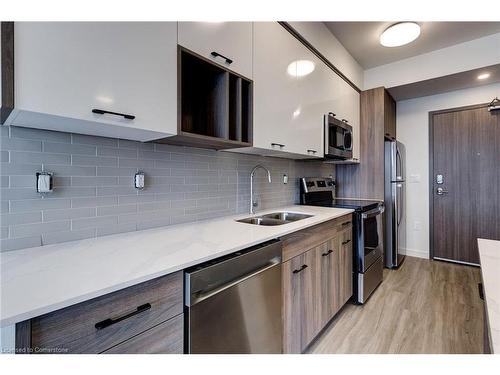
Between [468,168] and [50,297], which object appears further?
[468,168]

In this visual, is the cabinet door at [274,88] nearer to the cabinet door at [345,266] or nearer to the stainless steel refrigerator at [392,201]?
the cabinet door at [345,266]

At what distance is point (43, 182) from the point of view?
1.02 metres

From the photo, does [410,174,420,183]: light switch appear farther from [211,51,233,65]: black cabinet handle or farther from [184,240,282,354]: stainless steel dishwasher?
[211,51,233,65]: black cabinet handle

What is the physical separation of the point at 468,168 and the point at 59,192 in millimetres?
4274

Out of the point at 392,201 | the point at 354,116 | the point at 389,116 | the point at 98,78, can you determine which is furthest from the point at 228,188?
the point at 389,116

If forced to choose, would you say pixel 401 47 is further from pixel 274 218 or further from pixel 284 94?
pixel 274 218

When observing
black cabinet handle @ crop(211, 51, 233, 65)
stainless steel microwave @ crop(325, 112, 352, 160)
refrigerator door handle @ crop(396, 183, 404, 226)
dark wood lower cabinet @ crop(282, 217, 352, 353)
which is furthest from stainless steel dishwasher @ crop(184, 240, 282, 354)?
refrigerator door handle @ crop(396, 183, 404, 226)

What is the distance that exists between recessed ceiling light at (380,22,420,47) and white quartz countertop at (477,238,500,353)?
1947 millimetres

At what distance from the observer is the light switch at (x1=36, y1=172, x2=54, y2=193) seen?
1.02m

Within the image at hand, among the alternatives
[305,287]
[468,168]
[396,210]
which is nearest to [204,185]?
[305,287]

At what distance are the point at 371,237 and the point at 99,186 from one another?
7.82ft

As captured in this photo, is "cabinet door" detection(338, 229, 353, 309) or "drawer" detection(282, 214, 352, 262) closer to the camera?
"drawer" detection(282, 214, 352, 262)

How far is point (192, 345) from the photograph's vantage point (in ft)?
2.95
